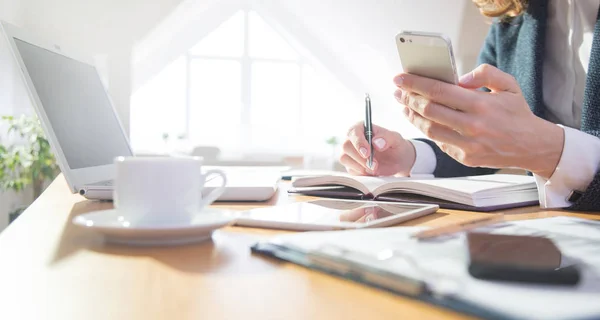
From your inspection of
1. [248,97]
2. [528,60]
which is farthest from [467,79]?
[248,97]

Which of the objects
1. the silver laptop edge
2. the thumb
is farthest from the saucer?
the thumb

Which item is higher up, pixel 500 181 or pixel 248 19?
pixel 248 19

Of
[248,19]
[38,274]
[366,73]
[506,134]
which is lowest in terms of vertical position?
[38,274]

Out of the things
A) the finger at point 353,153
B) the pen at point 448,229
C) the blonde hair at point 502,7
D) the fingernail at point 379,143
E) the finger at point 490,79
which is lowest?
the pen at point 448,229

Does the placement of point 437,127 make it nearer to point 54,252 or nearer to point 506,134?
point 506,134

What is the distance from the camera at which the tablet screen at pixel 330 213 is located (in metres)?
0.58

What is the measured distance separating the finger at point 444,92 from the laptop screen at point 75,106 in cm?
54

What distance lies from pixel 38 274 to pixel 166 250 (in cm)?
11

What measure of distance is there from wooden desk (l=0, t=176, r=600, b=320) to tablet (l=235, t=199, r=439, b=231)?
0.18 ft

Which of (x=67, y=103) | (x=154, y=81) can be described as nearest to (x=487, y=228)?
(x=67, y=103)

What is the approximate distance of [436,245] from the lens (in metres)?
0.41

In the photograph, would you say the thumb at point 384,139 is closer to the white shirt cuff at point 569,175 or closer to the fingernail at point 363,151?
the fingernail at point 363,151

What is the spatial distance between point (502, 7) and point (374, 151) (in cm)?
56

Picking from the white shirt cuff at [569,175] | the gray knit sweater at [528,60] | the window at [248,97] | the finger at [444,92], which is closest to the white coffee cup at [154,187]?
the finger at [444,92]
